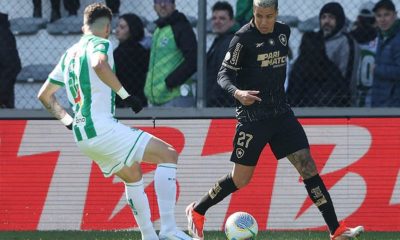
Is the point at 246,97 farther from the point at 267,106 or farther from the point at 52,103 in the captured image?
the point at 52,103

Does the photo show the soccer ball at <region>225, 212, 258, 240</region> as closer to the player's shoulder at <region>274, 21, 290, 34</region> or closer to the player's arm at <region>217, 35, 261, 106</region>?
the player's arm at <region>217, 35, 261, 106</region>

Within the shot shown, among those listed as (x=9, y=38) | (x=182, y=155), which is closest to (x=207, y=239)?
(x=182, y=155)

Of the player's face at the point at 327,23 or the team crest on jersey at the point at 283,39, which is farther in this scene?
the player's face at the point at 327,23

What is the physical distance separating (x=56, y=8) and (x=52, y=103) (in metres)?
3.05

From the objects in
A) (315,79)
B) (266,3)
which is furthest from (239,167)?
(315,79)

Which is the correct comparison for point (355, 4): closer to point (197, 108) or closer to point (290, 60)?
point (290, 60)

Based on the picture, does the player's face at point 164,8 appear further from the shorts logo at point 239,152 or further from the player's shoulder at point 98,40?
the player's shoulder at point 98,40

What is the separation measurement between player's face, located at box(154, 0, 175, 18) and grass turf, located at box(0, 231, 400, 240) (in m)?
2.38

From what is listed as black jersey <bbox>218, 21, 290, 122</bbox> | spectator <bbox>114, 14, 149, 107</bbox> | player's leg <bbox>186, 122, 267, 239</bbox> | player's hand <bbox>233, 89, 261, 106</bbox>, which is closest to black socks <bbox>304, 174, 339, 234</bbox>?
player's leg <bbox>186, 122, 267, 239</bbox>

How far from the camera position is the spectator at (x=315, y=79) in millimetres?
9961

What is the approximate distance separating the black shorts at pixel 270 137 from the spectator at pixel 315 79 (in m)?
2.11

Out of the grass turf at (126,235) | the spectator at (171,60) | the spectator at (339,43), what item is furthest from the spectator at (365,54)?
the spectator at (171,60)

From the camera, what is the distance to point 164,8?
33.4ft

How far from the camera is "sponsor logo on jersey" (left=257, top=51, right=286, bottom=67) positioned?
25.7 ft
